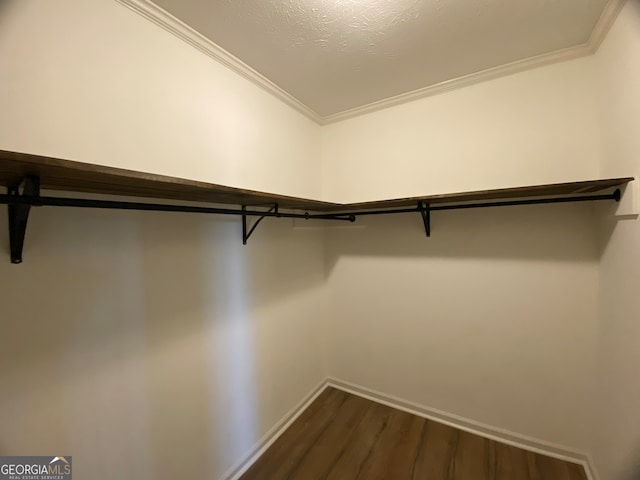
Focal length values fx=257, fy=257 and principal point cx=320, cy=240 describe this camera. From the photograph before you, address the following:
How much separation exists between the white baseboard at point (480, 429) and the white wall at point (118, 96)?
2027mm

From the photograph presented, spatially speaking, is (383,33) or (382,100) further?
(382,100)

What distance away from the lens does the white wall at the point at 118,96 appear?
0.86m

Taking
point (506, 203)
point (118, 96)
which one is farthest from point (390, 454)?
point (118, 96)

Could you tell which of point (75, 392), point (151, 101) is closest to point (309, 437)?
point (75, 392)

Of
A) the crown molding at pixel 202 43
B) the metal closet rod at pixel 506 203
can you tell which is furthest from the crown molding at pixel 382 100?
the metal closet rod at pixel 506 203

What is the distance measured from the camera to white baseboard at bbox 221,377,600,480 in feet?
5.13

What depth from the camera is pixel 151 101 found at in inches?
46.3

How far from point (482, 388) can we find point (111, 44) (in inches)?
112

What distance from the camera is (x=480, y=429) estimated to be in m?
1.82

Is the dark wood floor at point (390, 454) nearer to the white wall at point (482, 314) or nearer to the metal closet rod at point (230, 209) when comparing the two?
the white wall at point (482, 314)

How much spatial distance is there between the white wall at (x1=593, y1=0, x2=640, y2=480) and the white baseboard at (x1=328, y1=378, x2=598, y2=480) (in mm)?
152

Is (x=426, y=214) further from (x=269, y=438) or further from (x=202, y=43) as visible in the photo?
(x=269, y=438)

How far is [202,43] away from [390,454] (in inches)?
106

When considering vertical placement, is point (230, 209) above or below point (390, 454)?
above
